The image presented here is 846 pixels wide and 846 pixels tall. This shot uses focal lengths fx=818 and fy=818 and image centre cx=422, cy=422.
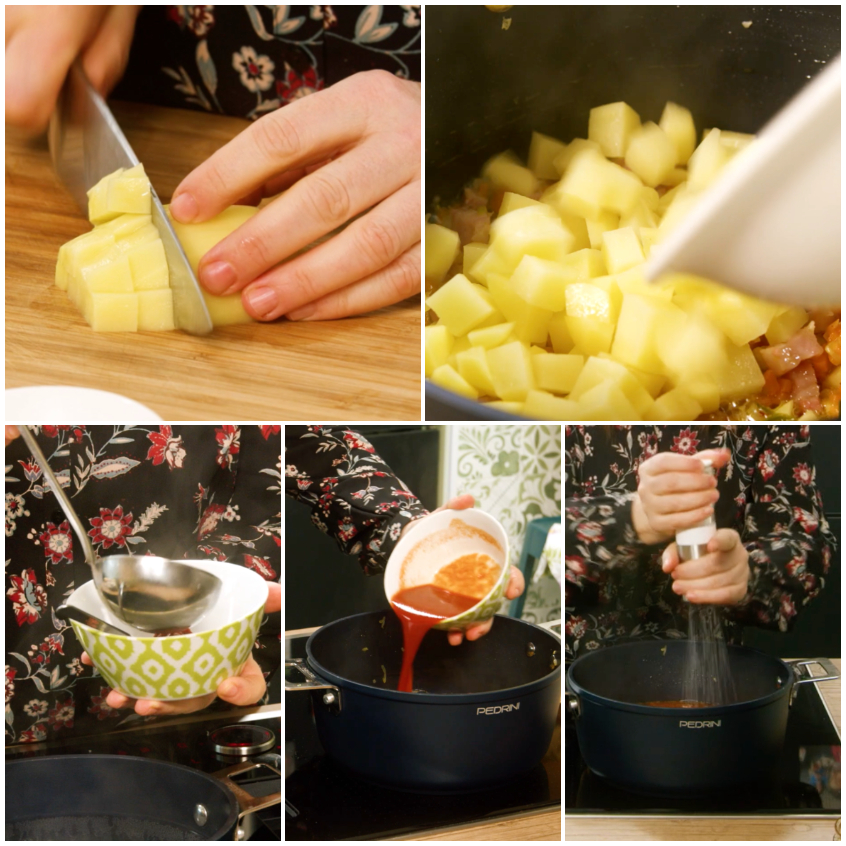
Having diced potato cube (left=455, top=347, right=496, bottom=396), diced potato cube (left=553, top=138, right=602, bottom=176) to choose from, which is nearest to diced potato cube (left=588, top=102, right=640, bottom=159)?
diced potato cube (left=553, top=138, right=602, bottom=176)

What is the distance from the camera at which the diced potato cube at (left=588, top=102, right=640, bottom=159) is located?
966 mm

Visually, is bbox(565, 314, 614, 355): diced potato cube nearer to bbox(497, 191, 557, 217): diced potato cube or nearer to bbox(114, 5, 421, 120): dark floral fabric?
bbox(497, 191, 557, 217): diced potato cube

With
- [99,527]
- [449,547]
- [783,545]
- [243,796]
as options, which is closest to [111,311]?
[99,527]

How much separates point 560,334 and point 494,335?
0.23ft

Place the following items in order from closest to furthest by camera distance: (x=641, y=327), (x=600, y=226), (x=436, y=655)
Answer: (x=641, y=327), (x=600, y=226), (x=436, y=655)

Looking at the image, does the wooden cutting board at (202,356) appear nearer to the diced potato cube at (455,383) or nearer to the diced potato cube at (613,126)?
the diced potato cube at (455,383)

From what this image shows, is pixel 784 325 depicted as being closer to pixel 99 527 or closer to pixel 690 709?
pixel 690 709

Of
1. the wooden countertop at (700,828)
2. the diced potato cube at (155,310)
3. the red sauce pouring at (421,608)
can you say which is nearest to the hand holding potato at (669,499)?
the red sauce pouring at (421,608)

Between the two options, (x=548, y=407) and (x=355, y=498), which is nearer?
(x=548, y=407)

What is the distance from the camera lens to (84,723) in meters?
0.94

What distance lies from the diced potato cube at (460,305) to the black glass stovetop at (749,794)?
48cm

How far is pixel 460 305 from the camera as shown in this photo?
0.87m

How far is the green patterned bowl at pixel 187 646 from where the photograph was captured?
0.90 meters

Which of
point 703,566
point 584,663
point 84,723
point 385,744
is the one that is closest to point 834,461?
point 703,566
